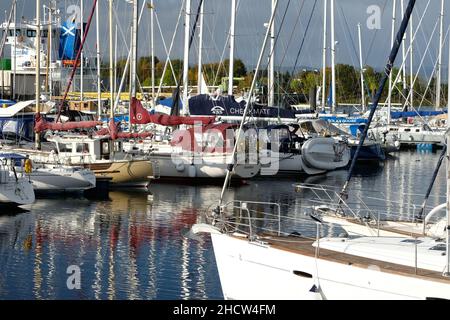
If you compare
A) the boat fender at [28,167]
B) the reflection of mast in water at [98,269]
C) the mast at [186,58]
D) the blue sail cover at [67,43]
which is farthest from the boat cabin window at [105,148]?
the blue sail cover at [67,43]

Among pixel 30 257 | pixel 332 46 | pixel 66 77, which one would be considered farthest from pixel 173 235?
pixel 66 77

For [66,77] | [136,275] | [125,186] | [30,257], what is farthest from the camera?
[66,77]

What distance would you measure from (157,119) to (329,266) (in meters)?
30.7

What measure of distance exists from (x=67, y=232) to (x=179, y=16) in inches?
1197

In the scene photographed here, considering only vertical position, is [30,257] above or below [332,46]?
below

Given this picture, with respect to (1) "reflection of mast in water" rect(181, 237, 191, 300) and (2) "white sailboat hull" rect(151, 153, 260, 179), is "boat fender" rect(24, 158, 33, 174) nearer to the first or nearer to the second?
(2) "white sailboat hull" rect(151, 153, 260, 179)

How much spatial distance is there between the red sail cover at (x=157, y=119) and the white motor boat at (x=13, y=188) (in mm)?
11886

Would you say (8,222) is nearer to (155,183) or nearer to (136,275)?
(136,275)

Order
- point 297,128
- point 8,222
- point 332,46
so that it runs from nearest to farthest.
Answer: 1. point 8,222
2. point 297,128
3. point 332,46

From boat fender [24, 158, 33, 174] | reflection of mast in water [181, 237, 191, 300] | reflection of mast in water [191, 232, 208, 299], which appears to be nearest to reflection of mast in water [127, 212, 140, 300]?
reflection of mast in water [181, 237, 191, 300]

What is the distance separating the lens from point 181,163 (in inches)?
1909

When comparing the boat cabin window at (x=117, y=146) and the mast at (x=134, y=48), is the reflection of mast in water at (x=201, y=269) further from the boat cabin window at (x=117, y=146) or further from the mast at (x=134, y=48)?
the mast at (x=134, y=48)

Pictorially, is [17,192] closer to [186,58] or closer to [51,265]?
[51,265]

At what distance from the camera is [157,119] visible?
159 feet
